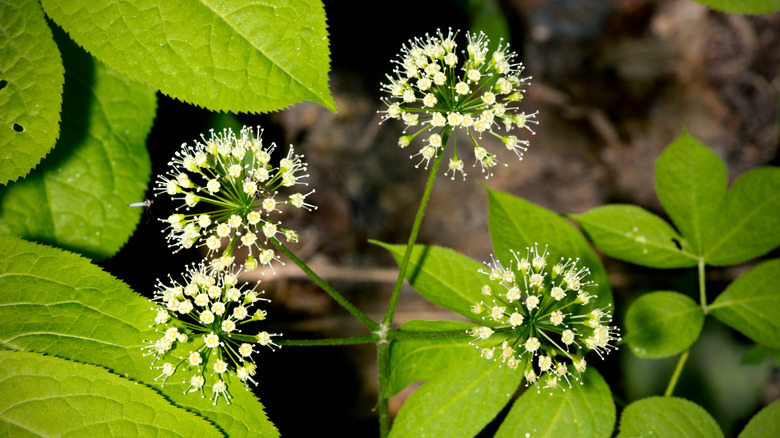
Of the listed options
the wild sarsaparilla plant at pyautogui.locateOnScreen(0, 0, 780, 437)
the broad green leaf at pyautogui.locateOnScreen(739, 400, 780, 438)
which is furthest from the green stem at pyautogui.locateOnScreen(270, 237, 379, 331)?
the broad green leaf at pyautogui.locateOnScreen(739, 400, 780, 438)

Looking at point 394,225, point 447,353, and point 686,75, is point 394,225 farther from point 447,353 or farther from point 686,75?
point 686,75

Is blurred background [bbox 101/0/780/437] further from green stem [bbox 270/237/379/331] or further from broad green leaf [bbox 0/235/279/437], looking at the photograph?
green stem [bbox 270/237/379/331]

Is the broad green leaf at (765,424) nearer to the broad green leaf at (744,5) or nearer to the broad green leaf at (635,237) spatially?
the broad green leaf at (635,237)

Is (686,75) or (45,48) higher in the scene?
(686,75)

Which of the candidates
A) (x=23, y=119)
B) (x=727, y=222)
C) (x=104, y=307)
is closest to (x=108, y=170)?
(x=23, y=119)

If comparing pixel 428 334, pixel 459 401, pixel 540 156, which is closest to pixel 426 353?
pixel 428 334

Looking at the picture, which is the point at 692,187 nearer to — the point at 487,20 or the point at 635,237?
the point at 635,237
